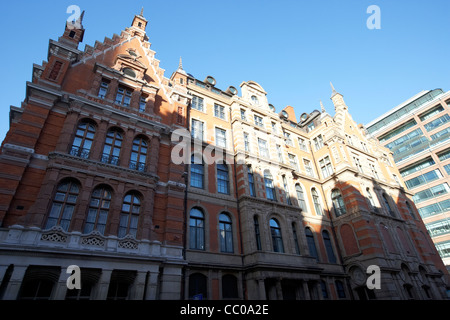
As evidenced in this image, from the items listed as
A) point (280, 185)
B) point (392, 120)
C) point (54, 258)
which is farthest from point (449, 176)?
point (54, 258)

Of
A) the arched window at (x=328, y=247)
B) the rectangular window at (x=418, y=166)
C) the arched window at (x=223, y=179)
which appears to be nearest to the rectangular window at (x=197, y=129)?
the arched window at (x=223, y=179)

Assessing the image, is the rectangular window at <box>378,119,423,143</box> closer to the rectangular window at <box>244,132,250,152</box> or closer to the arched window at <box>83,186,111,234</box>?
the rectangular window at <box>244,132,250,152</box>

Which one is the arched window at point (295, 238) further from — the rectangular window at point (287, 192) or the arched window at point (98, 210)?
the arched window at point (98, 210)

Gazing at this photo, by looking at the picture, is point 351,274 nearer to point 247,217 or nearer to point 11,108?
point 247,217

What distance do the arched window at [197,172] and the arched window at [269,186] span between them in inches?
244

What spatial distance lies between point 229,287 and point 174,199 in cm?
706

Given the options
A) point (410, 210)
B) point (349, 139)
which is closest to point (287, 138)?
point (349, 139)

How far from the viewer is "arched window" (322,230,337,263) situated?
977 inches

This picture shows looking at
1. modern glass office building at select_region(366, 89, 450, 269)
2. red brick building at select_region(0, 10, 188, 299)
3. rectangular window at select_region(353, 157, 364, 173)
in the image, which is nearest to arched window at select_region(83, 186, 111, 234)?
red brick building at select_region(0, 10, 188, 299)

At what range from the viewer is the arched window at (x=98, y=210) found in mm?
14578

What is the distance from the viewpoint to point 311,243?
2453 centimetres

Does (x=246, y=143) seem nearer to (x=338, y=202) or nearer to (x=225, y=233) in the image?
(x=225, y=233)

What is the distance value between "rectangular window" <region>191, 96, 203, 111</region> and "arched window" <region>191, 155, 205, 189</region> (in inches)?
234
